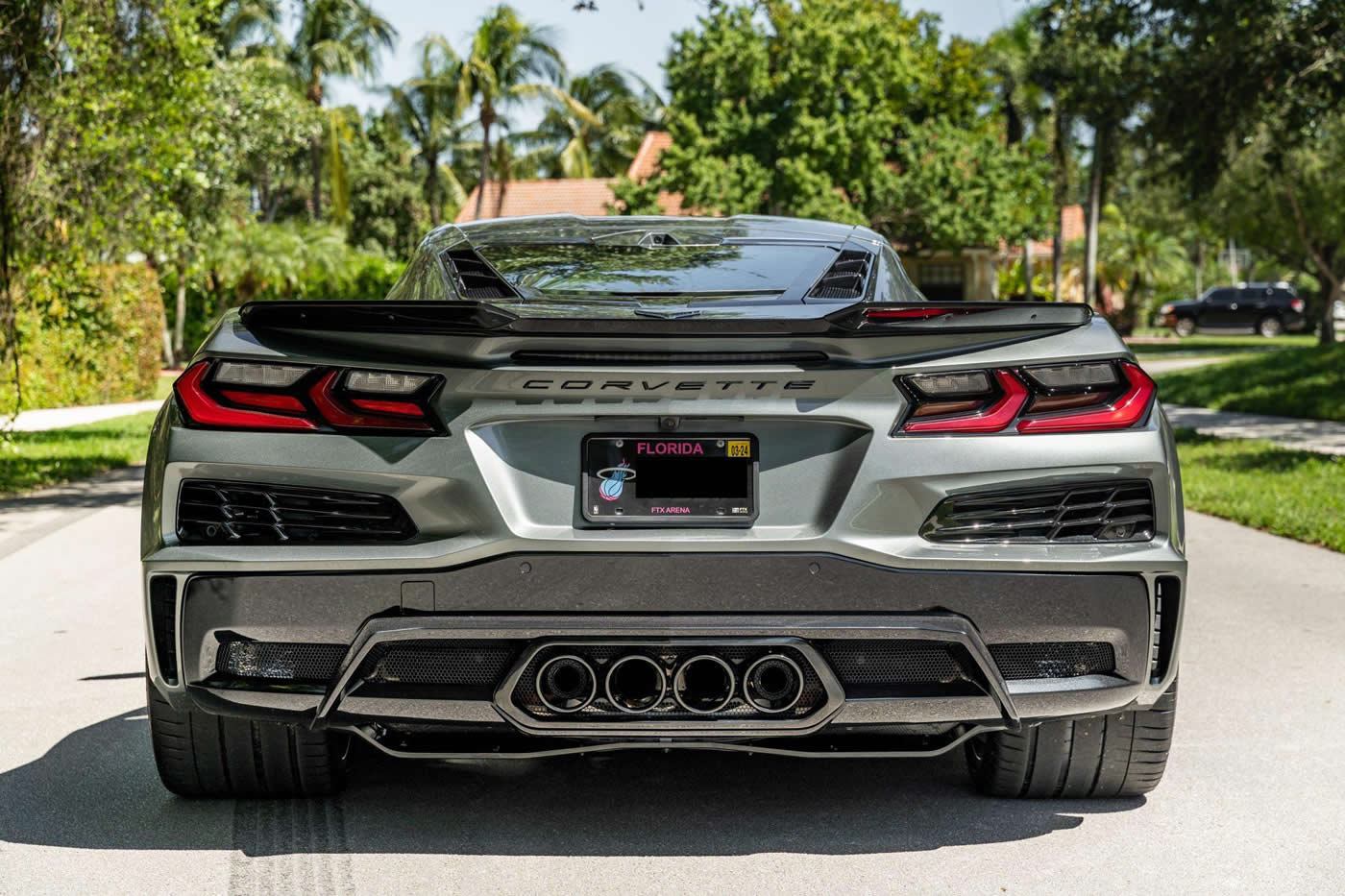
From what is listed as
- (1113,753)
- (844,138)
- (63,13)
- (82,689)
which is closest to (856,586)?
(1113,753)

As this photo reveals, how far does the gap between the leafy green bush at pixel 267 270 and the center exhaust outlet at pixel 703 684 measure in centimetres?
3613

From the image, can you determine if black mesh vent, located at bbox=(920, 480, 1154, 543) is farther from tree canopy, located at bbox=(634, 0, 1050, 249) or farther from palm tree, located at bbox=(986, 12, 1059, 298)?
palm tree, located at bbox=(986, 12, 1059, 298)

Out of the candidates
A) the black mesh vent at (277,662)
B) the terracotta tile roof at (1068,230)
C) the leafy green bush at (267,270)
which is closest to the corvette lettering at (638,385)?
the black mesh vent at (277,662)

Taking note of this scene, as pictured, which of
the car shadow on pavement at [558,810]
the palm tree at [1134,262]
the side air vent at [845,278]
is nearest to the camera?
the car shadow on pavement at [558,810]

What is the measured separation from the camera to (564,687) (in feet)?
11.6

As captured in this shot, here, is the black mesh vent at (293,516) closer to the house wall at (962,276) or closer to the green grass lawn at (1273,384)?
the green grass lawn at (1273,384)

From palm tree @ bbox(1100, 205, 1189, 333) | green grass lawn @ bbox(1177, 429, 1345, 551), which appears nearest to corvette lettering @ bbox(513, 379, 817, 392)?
green grass lawn @ bbox(1177, 429, 1345, 551)

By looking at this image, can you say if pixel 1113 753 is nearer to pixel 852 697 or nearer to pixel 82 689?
pixel 852 697

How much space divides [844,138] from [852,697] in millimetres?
33500

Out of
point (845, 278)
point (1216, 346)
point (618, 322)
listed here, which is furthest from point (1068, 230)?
point (618, 322)

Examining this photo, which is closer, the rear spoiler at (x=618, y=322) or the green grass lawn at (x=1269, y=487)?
the rear spoiler at (x=618, y=322)

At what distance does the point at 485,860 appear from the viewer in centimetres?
370

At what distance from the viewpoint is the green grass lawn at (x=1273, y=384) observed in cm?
2094

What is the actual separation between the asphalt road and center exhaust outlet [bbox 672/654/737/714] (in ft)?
1.35
